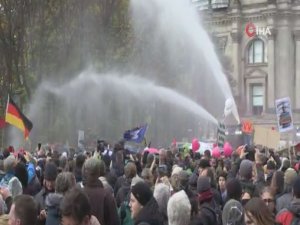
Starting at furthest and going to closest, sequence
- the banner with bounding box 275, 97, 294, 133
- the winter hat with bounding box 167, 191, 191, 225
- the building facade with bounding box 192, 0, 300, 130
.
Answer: the building facade with bounding box 192, 0, 300, 130, the banner with bounding box 275, 97, 294, 133, the winter hat with bounding box 167, 191, 191, 225

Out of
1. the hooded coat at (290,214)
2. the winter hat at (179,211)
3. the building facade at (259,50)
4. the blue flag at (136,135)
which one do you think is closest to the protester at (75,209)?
the winter hat at (179,211)

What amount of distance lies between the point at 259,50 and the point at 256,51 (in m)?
0.31

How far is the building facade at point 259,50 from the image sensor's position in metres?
59.8

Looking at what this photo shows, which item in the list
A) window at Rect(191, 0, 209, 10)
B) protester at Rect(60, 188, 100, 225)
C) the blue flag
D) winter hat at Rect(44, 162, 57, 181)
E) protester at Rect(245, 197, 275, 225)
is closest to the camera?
protester at Rect(60, 188, 100, 225)

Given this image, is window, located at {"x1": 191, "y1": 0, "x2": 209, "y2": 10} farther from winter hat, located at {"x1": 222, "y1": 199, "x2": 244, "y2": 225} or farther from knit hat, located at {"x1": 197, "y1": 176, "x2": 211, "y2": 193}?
winter hat, located at {"x1": 222, "y1": 199, "x2": 244, "y2": 225}

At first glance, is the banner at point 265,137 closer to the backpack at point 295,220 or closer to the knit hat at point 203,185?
the knit hat at point 203,185

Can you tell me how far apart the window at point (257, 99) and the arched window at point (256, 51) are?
2283 millimetres

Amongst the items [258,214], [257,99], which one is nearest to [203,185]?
[258,214]

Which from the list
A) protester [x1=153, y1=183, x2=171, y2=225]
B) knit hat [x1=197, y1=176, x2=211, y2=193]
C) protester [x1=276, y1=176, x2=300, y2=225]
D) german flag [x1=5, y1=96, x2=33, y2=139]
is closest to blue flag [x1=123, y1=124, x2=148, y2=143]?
german flag [x1=5, y1=96, x2=33, y2=139]

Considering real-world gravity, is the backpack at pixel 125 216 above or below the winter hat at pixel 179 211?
below

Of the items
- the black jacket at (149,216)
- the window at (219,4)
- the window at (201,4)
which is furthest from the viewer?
the window at (201,4)

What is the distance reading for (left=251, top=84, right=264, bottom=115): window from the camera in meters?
61.5

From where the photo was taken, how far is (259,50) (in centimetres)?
6231

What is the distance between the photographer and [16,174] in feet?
31.3
